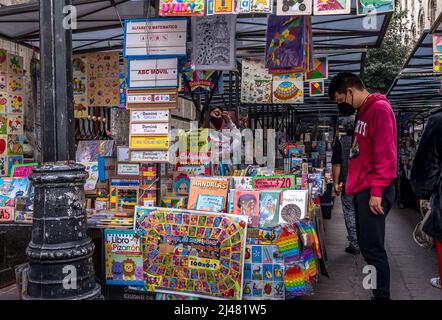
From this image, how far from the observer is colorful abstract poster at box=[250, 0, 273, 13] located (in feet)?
13.9

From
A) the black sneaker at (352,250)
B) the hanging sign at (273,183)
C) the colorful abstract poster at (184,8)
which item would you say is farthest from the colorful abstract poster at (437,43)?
the colorful abstract poster at (184,8)

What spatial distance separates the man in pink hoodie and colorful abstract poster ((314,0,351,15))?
2.71 feet

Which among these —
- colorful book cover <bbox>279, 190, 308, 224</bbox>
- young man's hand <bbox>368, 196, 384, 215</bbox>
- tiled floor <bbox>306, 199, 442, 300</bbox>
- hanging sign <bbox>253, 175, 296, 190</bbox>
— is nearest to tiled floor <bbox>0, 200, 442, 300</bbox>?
tiled floor <bbox>306, 199, 442, 300</bbox>

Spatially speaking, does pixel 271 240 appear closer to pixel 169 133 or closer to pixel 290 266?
pixel 290 266

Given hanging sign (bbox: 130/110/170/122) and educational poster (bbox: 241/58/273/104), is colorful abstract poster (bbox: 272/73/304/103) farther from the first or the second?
hanging sign (bbox: 130/110/170/122)

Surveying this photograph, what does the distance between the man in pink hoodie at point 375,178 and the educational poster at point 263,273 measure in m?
0.72

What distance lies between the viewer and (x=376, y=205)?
12.1 ft

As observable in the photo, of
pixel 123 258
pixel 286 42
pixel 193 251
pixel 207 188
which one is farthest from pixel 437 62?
pixel 123 258

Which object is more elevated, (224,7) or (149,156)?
(224,7)

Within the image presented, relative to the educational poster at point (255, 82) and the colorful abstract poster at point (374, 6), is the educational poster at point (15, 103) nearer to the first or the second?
the educational poster at point (255, 82)

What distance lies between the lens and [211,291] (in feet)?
13.1

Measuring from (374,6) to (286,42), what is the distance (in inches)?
69.6

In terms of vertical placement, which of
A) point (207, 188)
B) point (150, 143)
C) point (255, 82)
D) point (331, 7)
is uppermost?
point (331, 7)

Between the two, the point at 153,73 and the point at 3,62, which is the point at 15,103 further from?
the point at 153,73
